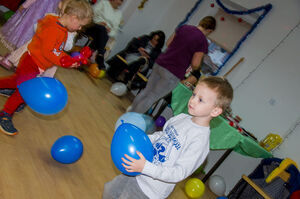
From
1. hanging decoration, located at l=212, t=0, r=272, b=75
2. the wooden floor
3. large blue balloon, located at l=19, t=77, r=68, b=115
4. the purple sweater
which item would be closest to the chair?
the wooden floor

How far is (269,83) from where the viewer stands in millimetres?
3258

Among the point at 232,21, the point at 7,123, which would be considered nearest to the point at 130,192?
the point at 7,123

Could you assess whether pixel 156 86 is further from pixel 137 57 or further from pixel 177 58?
pixel 137 57

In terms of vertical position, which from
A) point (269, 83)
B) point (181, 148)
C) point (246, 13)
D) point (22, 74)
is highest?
point (246, 13)

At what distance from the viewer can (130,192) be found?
113cm

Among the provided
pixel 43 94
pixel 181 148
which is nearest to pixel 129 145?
pixel 181 148

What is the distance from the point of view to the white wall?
2.99 meters

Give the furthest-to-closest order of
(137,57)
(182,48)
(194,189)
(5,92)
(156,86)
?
(137,57) < (156,86) < (194,189) < (182,48) < (5,92)

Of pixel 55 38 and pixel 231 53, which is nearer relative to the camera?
pixel 55 38

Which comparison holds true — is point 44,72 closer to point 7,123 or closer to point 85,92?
point 7,123

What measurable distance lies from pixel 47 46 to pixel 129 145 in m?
1.12

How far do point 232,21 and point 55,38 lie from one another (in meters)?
3.31

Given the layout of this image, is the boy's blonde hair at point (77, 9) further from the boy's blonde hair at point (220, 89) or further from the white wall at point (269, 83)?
the white wall at point (269, 83)

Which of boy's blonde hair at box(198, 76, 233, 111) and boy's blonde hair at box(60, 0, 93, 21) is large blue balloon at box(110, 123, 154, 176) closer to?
boy's blonde hair at box(198, 76, 233, 111)
